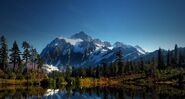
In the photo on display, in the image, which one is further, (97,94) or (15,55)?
(15,55)

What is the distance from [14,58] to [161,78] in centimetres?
8199

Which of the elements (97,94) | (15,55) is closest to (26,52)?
(15,55)

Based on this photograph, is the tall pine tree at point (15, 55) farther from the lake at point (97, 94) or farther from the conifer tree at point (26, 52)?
the lake at point (97, 94)

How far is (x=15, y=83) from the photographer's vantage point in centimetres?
12688

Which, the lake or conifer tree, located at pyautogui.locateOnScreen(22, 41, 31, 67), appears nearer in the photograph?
the lake

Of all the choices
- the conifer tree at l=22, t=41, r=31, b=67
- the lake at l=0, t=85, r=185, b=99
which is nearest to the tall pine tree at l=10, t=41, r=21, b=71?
the conifer tree at l=22, t=41, r=31, b=67

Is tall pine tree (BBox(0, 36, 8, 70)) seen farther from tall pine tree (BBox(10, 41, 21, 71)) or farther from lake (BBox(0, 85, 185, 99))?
lake (BBox(0, 85, 185, 99))

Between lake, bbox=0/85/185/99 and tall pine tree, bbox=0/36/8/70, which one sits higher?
tall pine tree, bbox=0/36/8/70

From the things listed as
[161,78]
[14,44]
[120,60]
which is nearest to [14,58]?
[14,44]

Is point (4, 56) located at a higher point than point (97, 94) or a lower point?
higher

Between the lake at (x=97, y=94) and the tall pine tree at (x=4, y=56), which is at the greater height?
the tall pine tree at (x=4, y=56)

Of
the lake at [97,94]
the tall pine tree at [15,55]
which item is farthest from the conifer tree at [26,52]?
the lake at [97,94]

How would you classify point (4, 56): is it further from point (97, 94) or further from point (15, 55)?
point (97, 94)

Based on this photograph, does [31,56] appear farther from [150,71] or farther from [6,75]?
[150,71]
